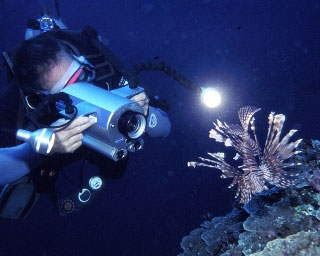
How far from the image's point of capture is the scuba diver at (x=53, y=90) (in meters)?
1.99

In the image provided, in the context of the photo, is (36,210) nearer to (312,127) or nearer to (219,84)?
(219,84)

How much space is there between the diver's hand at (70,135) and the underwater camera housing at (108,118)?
1.9 inches

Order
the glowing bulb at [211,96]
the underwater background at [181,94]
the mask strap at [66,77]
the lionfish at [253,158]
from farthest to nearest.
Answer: the underwater background at [181,94]
the lionfish at [253,158]
the glowing bulb at [211,96]
the mask strap at [66,77]

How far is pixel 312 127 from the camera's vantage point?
4.83 meters

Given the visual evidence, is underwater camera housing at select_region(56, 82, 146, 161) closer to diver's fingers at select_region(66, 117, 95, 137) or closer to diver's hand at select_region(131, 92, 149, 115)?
diver's fingers at select_region(66, 117, 95, 137)

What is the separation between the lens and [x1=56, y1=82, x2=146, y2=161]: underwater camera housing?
1.80m

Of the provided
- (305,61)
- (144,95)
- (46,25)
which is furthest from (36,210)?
(305,61)

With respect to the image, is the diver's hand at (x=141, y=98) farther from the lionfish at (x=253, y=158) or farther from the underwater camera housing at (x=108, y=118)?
the lionfish at (x=253, y=158)

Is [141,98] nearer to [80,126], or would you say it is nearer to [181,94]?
[80,126]

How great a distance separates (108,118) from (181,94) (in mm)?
4459

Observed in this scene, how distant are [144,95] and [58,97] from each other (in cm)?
77

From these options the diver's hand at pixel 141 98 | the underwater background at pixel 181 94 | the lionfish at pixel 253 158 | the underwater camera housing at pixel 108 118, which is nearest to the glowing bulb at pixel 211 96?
the lionfish at pixel 253 158

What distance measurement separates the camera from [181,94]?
609cm

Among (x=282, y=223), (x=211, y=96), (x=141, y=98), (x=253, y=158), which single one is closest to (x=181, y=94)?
(x=253, y=158)
